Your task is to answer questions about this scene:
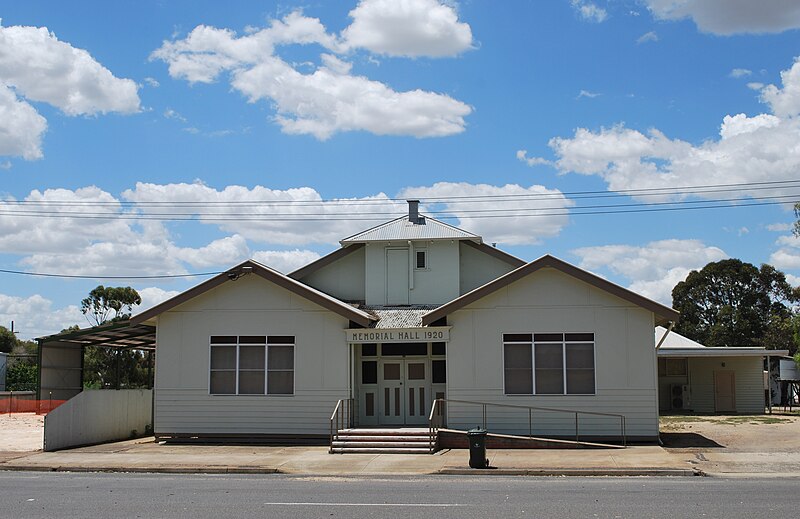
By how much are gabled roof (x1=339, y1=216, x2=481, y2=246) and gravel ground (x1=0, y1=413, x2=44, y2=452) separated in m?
11.2

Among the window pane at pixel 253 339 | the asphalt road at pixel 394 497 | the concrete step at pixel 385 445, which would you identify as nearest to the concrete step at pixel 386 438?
the concrete step at pixel 385 445

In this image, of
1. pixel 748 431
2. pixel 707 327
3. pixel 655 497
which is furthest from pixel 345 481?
pixel 707 327

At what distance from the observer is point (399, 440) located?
22.8 metres

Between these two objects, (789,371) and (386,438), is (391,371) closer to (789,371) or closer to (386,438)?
(386,438)

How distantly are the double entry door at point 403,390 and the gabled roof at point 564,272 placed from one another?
2450 mm

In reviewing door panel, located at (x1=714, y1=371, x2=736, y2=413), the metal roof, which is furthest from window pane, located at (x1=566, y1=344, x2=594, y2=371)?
door panel, located at (x1=714, y1=371, x2=736, y2=413)

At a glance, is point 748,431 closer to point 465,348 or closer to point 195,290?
point 465,348

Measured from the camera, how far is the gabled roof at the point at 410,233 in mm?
29062

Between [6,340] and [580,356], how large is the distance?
72423 mm

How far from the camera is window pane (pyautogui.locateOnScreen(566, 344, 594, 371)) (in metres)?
24.1

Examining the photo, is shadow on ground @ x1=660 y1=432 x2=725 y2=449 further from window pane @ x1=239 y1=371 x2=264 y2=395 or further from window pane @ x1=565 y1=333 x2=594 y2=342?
window pane @ x1=239 y1=371 x2=264 y2=395

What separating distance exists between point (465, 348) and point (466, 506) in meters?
11.6

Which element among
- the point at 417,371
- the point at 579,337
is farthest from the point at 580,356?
the point at 417,371

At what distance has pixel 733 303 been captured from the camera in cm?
7012
